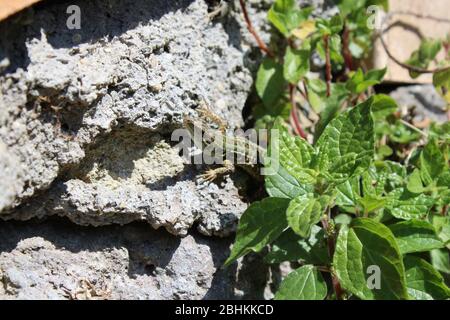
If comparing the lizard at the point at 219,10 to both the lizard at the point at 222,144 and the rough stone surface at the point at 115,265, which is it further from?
the rough stone surface at the point at 115,265

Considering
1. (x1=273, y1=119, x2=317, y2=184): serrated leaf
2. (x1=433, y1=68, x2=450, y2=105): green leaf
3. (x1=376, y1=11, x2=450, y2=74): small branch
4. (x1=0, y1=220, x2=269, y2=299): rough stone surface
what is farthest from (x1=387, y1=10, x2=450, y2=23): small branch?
(x1=0, y1=220, x2=269, y2=299): rough stone surface

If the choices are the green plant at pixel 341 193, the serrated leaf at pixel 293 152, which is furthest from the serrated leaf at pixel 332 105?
the serrated leaf at pixel 293 152

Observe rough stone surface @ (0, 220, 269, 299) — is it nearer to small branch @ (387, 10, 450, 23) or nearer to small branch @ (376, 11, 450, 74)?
small branch @ (376, 11, 450, 74)

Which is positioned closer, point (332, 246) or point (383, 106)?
point (332, 246)

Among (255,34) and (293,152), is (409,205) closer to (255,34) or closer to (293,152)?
(293,152)

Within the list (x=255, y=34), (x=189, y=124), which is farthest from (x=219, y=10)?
(x=189, y=124)
